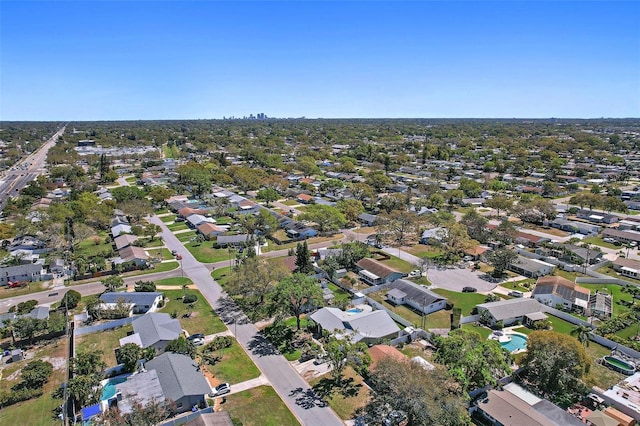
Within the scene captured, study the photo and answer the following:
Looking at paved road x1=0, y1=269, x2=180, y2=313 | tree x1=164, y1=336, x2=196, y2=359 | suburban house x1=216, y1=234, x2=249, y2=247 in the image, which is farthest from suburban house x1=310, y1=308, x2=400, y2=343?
suburban house x1=216, y1=234, x2=249, y2=247

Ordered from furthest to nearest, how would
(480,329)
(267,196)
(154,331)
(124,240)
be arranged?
(267,196)
(124,240)
(480,329)
(154,331)

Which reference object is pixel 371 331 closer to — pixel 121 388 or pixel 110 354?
pixel 121 388

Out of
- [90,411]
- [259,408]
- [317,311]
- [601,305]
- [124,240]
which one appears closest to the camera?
[90,411]

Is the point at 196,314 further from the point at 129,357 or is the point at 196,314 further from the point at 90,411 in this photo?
the point at 90,411

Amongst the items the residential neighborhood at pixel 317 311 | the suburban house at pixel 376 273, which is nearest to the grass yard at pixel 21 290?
the residential neighborhood at pixel 317 311

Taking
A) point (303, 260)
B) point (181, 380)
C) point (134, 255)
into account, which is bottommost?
point (181, 380)

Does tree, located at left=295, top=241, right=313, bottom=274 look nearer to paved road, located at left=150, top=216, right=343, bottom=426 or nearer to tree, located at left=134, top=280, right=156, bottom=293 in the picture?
paved road, located at left=150, top=216, right=343, bottom=426

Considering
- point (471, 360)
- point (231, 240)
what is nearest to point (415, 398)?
point (471, 360)

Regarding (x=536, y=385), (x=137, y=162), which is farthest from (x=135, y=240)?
(x=137, y=162)
